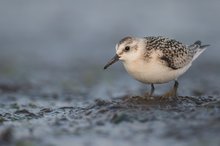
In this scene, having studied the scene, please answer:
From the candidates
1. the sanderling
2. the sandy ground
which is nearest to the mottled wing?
the sanderling

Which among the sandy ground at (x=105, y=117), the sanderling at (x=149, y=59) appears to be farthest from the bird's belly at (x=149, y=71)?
the sandy ground at (x=105, y=117)

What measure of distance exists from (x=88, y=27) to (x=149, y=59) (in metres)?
11.9

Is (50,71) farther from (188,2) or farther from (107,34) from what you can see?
(188,2)

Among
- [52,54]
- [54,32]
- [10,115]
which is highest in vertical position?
[54,32]

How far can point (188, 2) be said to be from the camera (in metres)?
23.0

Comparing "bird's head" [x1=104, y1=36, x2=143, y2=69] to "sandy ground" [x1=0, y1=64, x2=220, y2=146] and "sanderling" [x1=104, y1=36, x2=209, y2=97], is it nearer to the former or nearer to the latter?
"sanderling" [x1=104, y1=36, x2=209, y2=97]

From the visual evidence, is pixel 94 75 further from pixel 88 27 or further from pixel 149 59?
pixel 88 27

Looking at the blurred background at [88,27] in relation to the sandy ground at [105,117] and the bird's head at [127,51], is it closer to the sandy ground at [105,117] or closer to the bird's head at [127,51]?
the sandy ground at [105,117]

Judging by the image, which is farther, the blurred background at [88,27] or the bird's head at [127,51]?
the blurred background at [88,27]

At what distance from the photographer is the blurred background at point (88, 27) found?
17797 millimetres

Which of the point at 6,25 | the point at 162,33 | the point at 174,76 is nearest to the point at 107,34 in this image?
the point at 162,33

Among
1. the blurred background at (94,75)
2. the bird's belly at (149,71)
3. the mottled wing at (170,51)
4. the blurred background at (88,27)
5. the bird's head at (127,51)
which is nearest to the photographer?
the blurred background at (94,75)

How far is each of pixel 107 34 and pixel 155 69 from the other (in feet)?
36.4

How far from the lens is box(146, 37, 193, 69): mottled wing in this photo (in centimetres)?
936
